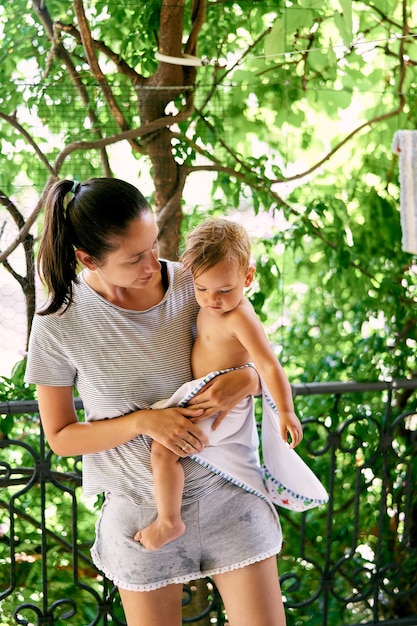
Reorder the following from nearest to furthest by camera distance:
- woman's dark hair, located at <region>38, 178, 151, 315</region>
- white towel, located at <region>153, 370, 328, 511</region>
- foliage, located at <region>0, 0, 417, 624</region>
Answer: woman's dark hair, located at <region>38, 178, 151, 315</region> < white towel, located at <region>153, 370, 328, 511</region> < foliage, located at <region>0, 0, 417, 624</region>

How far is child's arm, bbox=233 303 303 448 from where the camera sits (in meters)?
1.52

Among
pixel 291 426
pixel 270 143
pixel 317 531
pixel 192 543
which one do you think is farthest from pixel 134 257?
pixel 317 531

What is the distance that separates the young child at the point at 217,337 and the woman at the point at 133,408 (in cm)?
4

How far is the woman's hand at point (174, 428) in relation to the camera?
1496 mm

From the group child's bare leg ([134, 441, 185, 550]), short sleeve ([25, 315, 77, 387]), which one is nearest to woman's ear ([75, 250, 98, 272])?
short sleeve ([25, 315, 77, 387])

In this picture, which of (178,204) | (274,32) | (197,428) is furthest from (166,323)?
(274,32)

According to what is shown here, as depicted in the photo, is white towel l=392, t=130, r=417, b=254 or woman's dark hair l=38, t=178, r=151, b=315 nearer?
woman's dark hair l=38, t=178, r=151, b=315

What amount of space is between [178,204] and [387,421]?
942 millimetres

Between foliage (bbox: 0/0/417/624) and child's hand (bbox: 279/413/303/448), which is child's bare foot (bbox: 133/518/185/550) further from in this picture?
foliage (bbox: 0/0/417/624)

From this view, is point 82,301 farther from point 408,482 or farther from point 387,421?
point 408,482

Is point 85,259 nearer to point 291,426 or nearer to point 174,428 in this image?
point 174,428

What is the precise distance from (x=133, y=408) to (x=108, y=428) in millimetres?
73

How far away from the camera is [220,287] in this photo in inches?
61.0

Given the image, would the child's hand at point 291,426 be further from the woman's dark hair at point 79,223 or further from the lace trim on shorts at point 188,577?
the woman's dark hair at point 79,223
